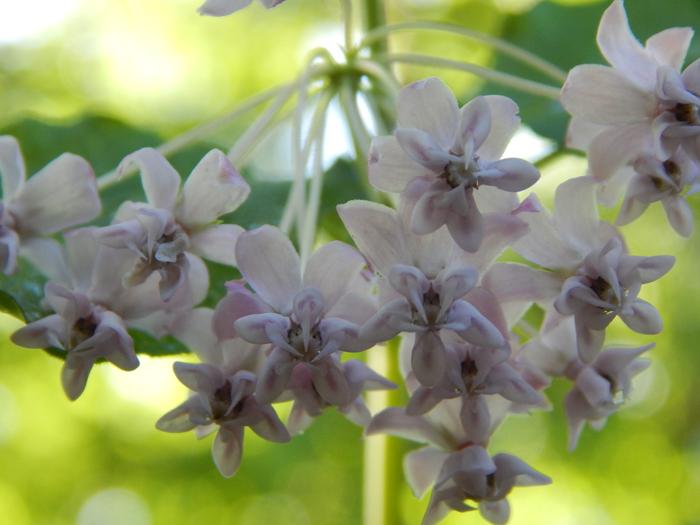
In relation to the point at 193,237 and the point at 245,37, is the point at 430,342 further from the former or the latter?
the point at 245,37

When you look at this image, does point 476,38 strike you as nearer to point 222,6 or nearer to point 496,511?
point 222,6

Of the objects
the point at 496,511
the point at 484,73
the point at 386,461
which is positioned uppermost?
the point at 484,73

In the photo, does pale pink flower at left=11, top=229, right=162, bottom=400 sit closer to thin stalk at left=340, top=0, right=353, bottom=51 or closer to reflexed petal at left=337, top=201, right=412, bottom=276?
reflexed petal at left=337, top=201, right=412, bottom=276

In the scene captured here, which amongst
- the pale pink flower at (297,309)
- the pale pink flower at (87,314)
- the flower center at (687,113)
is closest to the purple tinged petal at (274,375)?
the pale pink flower at (297,309)

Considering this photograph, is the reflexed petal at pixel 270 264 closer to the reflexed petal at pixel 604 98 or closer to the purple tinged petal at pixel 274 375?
the purple tinged petal at pixel 274 375

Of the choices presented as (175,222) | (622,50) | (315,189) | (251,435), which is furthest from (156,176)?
(251,435)

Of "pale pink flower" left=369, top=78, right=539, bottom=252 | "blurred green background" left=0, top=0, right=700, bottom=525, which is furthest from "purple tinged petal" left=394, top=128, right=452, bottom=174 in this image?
"blurred green background" left=0, top=0, right=700, bottom=525
